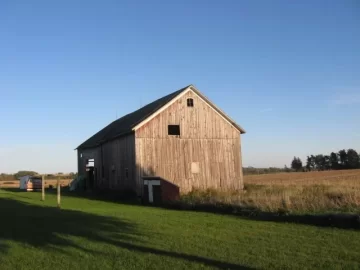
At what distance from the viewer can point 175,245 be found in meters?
10.9

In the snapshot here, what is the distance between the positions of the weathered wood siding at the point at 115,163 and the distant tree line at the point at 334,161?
85.7 meters

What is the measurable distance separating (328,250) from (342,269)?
186 cm

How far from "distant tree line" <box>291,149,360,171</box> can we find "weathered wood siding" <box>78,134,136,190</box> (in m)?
85.7

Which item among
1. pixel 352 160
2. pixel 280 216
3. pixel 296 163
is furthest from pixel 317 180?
pixel 296 163

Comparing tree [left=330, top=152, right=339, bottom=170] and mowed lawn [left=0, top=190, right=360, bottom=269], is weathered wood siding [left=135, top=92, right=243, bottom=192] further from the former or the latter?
tree [left=330, top=152, right=339, bottom=170]

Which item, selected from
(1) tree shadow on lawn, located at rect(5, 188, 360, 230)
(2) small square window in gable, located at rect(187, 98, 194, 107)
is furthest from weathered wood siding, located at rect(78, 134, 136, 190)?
(1) tree shadow on lawn, located at rect(5, 188, 360, 230)

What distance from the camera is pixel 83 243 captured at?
37.4 ft

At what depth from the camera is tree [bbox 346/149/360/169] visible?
114562mm

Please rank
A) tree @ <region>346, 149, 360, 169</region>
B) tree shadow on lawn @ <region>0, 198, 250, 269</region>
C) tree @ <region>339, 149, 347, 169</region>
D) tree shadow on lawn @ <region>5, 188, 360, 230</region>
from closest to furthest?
1. tree shadow on lawn @ <region>0, 198, 250, 269</region>
2. tree shadow on lawn @ <region>5, 188, 360, 230</region>
3. tree @ <region>346, 149, 360, 169</region>
4. tree @ <region>339, 149, 347, 169</region>

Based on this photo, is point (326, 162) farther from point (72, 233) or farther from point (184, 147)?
point (72, 233)

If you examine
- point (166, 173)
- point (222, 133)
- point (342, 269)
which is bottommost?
point (342, 269)

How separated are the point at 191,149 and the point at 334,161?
325 ft

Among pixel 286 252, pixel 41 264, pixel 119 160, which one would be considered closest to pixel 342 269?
pixel 286 252

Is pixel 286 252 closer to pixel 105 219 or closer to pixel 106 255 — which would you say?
pixel 106 255
